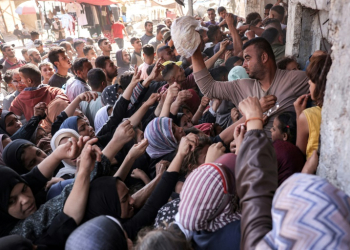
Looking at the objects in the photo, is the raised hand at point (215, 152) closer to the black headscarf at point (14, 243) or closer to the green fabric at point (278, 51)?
the black headscarf at point (14, 243)

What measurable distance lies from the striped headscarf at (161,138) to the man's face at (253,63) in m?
0.92

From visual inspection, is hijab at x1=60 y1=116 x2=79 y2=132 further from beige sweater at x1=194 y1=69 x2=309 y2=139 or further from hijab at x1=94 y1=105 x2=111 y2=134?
beige sweater at x1=194 y1=69 x2=309 y2=139

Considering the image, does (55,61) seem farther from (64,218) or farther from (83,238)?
(83,238)

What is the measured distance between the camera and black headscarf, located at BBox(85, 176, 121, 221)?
193 cm

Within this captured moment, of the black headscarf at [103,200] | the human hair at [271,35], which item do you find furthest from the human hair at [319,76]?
the human hair at [271,35]

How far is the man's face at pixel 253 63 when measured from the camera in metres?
2.63

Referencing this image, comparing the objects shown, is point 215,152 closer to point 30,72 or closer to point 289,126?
point 289,126

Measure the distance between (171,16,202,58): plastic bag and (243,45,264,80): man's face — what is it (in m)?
0.48

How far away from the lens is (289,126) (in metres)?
2.25

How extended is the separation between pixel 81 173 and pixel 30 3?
20.1 m

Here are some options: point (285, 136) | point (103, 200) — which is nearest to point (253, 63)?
point (285, 136)

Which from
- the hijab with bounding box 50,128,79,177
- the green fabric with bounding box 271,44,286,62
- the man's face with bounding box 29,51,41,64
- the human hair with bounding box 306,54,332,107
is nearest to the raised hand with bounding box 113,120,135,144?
the hijab with bounding box 50,128,79,177

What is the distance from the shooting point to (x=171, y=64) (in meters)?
4.42

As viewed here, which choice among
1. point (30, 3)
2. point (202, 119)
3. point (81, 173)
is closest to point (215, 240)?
point (81, 173)
